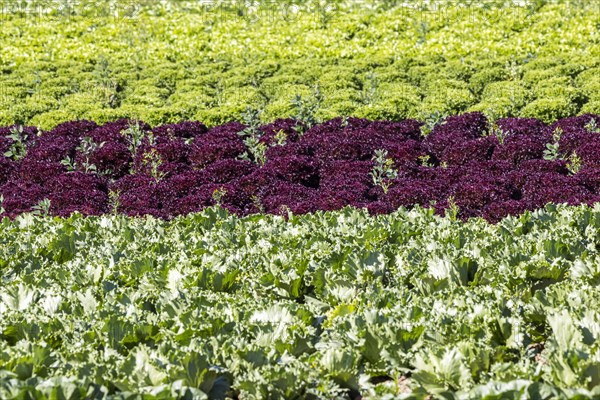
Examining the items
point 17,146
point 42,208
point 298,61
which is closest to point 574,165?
point 42,208

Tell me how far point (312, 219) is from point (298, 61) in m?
10.5

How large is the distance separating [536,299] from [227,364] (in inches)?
57.4

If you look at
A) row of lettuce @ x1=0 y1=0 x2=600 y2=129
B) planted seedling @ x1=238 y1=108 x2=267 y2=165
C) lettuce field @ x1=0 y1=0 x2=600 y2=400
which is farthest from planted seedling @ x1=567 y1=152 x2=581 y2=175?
planted seedling @ x1=238 y1=108 x2=267 y2=165

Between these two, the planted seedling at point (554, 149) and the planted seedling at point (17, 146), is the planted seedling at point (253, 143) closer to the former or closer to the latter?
the planted seedling at point (17, 146)

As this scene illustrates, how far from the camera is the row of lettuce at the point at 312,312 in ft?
9.90

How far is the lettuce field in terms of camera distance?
3.12 metres

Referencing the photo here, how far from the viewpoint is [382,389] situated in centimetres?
303

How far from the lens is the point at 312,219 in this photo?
5613mm

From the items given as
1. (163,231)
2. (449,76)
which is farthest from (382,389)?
(449,76)

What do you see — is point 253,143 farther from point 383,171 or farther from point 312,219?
point 312,219

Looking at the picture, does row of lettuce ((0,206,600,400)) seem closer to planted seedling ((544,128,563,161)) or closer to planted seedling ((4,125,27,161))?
planted seedling ((544,128,563,161))

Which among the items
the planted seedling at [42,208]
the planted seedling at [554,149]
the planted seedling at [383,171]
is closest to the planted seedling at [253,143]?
the planted seedling at [383,171]

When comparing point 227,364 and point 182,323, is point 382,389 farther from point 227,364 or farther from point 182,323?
point 182,323

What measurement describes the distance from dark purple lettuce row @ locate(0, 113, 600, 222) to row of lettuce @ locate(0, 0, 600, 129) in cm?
143
